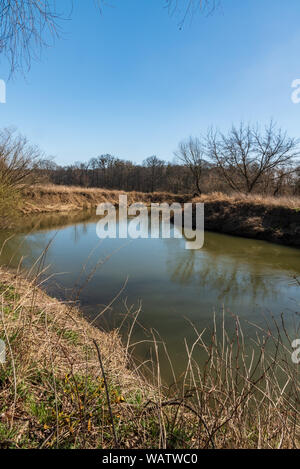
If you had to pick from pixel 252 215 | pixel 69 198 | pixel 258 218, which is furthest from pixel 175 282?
pixel 69 198

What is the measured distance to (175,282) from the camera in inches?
220

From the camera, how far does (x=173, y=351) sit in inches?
118

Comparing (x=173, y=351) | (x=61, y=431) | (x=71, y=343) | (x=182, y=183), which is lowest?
(x=173, y=351)

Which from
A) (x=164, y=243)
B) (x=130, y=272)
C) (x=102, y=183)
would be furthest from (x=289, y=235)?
(x=102, y=183)

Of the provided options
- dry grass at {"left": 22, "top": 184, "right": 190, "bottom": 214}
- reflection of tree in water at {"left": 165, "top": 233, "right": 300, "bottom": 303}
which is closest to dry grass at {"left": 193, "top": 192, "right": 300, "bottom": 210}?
reflection of tree in water at {"left": 165, "top": 233, "right": 300, "bottom": 303}

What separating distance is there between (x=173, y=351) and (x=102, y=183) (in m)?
49.1

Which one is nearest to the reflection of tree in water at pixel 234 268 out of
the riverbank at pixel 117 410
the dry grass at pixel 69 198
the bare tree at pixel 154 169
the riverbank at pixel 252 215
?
the riverbank at pixel 252 215

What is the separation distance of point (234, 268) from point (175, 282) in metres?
2.38

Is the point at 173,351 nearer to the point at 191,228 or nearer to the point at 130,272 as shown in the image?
the point at 130,272

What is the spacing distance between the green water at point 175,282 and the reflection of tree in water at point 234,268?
0.8 inches

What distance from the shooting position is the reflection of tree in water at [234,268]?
5.40 metres

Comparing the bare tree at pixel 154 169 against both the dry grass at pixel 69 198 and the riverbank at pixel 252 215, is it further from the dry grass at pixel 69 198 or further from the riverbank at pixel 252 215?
the riverbank at pixel 252 215

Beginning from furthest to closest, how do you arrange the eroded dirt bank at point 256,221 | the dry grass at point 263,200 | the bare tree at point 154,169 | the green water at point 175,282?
the bare tree at point 154,169
the dry grass at point 263,200
the eroded dirt bank at point 256,221
the green water at point 175,282

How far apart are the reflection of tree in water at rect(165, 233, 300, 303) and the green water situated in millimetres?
21
